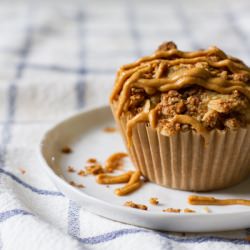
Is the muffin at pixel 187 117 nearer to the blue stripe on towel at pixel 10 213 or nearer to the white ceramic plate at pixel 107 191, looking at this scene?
the white ceramic plate at pixel 107 191

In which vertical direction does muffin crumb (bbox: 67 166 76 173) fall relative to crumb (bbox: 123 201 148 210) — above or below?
below

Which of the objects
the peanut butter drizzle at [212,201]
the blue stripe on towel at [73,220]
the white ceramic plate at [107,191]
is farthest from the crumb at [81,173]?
the peanut butter drizzle at [212,201]

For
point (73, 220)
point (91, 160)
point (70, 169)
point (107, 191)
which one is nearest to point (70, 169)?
point (70, 169)

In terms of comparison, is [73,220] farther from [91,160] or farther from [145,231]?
[91,160]

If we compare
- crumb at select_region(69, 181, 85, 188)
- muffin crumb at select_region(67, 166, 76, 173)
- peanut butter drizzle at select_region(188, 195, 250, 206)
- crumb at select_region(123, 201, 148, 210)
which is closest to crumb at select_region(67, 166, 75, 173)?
muffin crumb at select_region(67, 166, 76, 173)

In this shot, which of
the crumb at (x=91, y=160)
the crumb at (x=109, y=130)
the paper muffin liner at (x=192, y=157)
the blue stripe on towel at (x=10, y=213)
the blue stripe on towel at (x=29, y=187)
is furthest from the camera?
the crumb at (x=109, y=130)

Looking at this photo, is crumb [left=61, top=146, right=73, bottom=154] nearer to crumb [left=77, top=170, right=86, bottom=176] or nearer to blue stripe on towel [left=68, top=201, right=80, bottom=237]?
crumb [left=77, top=170, right=86, bottom=176]

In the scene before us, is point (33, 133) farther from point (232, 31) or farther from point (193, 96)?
point (232, 31)
